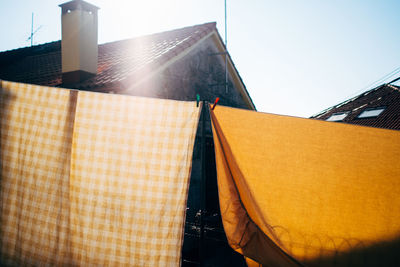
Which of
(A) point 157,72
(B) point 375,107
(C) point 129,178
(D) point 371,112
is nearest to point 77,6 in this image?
(A) point 157,72

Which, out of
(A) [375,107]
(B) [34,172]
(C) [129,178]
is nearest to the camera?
(C) [129,178]

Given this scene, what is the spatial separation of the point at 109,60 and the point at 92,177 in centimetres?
529

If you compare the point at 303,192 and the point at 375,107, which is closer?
the point at 303,192

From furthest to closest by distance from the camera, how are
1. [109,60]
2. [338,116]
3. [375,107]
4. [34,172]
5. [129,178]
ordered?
[338,116]
[375,107]
[109,60]
[34,172]
[129,178]

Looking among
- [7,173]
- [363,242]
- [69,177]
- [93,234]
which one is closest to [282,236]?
[363,242]

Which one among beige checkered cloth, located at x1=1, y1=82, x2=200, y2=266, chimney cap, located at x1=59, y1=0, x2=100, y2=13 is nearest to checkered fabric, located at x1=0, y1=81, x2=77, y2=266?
beige checkered cloth, located at x1=1, y1=82, x2=200, y2=266

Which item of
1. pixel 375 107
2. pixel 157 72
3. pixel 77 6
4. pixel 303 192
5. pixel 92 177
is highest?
pixel 77 6

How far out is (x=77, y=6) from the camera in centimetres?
581

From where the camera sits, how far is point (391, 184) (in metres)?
2.62

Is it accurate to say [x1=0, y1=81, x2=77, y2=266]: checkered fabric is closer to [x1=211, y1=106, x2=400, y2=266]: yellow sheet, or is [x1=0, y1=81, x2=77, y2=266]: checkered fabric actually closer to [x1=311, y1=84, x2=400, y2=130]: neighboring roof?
[x1=211, y1=106, x2=400, y2=266]: yellow sheet

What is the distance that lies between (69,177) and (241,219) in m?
1.53

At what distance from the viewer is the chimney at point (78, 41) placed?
18.4 feet

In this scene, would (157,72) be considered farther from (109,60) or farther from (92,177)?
(92,177)

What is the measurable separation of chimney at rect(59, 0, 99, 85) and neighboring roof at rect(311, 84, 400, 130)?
1097 centimetres
